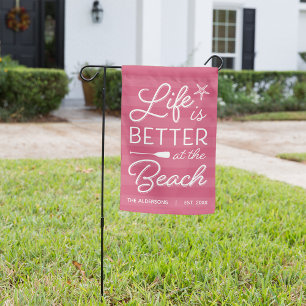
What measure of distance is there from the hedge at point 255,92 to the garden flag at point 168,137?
7.62m

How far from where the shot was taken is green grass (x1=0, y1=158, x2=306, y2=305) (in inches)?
95.9

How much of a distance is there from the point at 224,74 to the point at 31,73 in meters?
4.15

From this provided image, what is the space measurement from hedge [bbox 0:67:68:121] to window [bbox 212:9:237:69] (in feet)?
20.1

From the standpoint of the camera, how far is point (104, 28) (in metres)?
12.9

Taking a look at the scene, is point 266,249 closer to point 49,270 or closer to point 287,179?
point 49,270

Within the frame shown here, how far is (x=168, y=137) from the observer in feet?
7.21

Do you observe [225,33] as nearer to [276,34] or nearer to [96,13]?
[276,34]

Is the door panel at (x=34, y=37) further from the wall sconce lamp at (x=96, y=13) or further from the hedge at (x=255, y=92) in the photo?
the hedge at (x=255, y=92)

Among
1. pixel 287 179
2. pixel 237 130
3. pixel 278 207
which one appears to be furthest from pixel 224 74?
pixel 278 207

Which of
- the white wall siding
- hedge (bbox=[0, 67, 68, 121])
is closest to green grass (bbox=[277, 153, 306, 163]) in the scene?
hedge (bbox=[0, 67, 68, 121])

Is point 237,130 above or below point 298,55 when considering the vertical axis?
below

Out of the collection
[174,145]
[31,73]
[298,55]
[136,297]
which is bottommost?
[136,297]

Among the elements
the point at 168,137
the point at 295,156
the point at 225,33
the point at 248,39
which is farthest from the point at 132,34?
the point at 168,137

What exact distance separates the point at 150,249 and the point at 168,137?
3.36 ft
